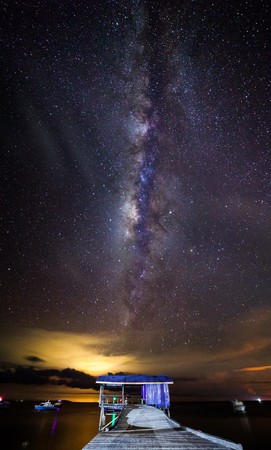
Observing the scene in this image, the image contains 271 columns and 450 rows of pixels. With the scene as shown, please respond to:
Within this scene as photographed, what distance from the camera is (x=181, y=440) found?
10.6 m

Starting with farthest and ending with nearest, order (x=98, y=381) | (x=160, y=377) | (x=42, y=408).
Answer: (x=42, y=408) → (x=160, y=377) → (x=98, y=381)

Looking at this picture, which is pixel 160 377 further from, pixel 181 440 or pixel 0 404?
pixel 0 404

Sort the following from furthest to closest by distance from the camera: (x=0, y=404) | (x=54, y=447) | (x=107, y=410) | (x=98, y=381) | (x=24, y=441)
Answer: (x=0, y=404), (x=24, y=441), (x=54, y=447), (x=107, y=410), (x=98, y=381)

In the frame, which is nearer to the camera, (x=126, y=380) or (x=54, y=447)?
(x=126, y=380)

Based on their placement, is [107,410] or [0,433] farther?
[0,433]

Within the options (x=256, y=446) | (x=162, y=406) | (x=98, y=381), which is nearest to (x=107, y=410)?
(x=162, y=406)

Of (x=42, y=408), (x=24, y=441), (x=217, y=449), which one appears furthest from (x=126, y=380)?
(x=42, y=408)

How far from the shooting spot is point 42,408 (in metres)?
136

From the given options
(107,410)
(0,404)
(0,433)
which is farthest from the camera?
(0,404)

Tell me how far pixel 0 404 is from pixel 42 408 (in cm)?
8367

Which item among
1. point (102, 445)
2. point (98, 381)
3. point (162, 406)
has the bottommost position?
point (102, 445)

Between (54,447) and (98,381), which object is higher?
(98,381)

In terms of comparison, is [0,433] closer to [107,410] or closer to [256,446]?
[107,410]

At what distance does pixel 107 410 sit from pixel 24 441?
2993cm
